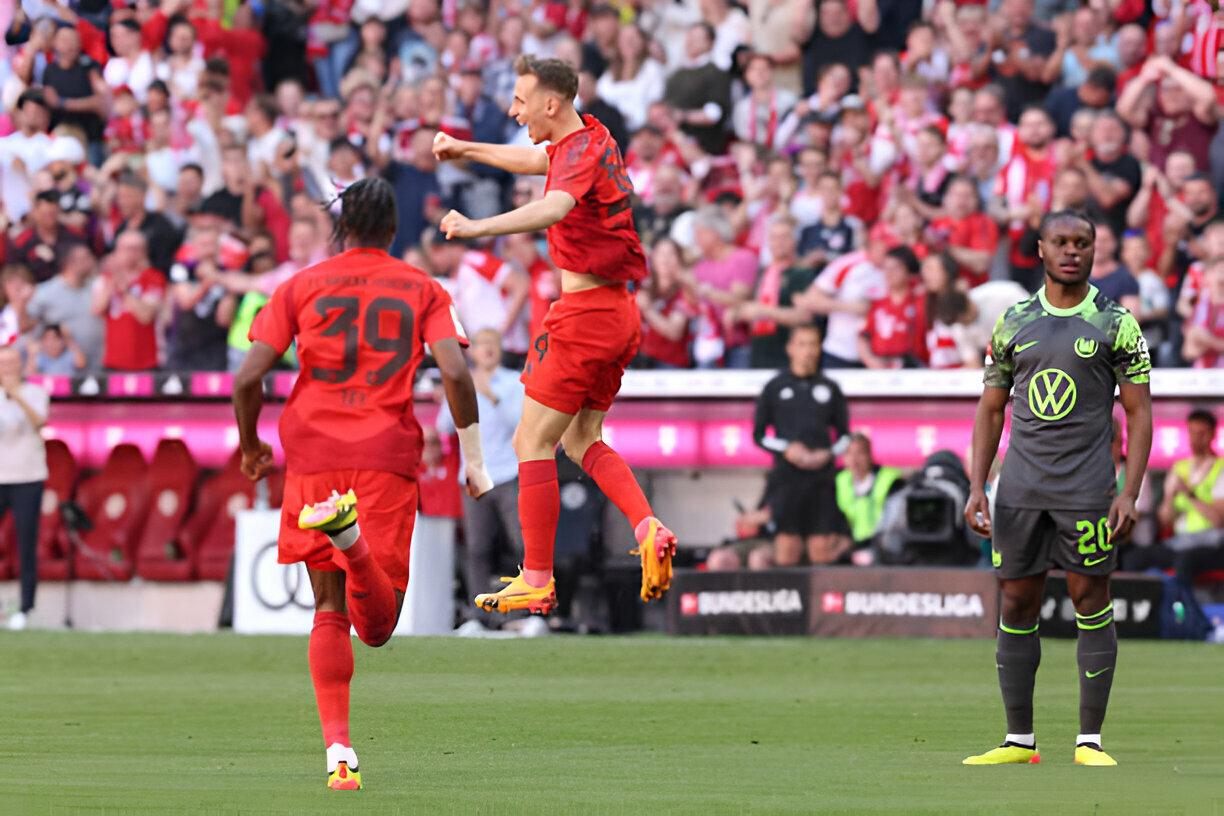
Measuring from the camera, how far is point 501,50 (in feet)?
81.8

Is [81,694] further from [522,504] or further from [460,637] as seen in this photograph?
[460,637]

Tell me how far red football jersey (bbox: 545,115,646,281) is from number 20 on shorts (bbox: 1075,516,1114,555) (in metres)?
2.20

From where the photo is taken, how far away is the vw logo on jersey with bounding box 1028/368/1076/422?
9.62 metres

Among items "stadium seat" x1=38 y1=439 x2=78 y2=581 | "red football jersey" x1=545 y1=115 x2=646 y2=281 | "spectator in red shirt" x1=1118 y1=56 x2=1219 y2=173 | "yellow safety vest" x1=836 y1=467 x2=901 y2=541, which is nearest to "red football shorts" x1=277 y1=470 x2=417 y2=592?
"red football jersey" x1=545 y1=115 x2=646 y2=281

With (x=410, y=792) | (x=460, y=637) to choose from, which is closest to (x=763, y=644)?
(x=460, y=637)

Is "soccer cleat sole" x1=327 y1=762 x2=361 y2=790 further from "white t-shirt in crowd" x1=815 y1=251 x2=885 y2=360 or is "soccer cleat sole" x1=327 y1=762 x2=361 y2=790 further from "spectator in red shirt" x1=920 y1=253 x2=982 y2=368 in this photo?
"white t-shirt in crowd" x1=815 y1=251 x2=885 y2=360

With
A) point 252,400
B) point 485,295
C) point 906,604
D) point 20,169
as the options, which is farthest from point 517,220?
point 20,169

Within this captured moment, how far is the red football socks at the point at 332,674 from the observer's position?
8.44 meters

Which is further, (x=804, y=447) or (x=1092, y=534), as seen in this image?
(x=804, y=447)

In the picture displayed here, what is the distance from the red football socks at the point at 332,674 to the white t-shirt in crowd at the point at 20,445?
42.3 ft

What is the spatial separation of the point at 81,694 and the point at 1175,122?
11753mm

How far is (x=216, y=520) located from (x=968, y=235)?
7725mm

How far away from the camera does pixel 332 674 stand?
848 centimetres

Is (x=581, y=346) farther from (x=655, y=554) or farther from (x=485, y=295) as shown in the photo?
(x=485, y=295)
